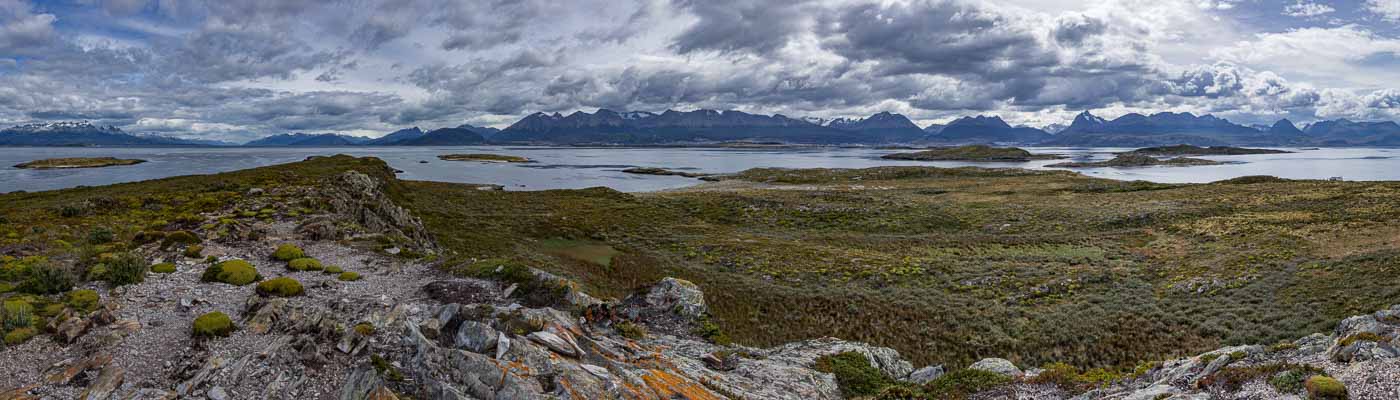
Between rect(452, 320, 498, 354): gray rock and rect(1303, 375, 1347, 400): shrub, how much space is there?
55.5 ft

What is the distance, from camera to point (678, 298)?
24781 mm

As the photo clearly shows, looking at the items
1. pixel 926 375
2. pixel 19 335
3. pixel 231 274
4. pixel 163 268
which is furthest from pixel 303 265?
pixel 926 375

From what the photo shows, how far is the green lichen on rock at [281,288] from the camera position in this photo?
19.6 meters

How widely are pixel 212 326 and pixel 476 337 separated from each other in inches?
284

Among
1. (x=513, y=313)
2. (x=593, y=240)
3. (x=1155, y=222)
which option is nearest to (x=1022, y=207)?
(x=1155, y=222)

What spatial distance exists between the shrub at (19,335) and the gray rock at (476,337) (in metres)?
9.84

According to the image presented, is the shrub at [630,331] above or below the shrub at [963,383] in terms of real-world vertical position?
above

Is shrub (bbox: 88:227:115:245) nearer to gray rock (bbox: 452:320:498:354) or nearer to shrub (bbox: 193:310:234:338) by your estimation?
shrub (bbox: 193:310:234:338)

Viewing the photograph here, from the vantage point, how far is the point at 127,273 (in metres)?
19.3

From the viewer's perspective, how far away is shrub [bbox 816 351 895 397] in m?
18.3

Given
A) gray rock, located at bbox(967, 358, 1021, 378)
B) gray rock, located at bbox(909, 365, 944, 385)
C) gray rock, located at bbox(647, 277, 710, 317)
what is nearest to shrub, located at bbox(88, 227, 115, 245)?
gray rock, located at bbox(647, 277, 710, 317)

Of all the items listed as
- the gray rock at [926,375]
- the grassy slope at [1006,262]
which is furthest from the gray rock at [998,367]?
the grassy slope at [1006,262]

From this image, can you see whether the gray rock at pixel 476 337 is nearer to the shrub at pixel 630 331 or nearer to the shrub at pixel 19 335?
the shrub at pixel 630 331

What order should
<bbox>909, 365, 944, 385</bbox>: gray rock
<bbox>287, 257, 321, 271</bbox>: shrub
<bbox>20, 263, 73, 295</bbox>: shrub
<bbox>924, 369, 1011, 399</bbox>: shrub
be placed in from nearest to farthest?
<bbox>924, 369, 1011, 399</bbox>: shrub < <bbox>20, 263, 73, 295</bbox>: shrub < <bbox>909, 365, 944, 385</bbox>: gray rock < <bbox>287, 257, 321, 271</bbox>: shrub
